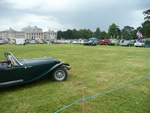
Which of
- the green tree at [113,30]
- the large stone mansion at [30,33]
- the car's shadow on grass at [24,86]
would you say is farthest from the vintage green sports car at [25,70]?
the large stone mansion at [30,33]

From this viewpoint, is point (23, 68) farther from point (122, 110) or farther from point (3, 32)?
point (3, 32)

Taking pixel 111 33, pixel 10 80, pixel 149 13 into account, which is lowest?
pixel 10 80

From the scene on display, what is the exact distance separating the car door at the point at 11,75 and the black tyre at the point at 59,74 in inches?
50.6

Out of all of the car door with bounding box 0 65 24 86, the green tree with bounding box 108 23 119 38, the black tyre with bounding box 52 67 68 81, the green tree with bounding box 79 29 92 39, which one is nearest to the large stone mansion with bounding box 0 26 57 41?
the green tree with bounding box 79 29 92 39

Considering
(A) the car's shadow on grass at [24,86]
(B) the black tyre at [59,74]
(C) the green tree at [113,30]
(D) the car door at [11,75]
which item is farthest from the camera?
(C) the green tree at [113,30]

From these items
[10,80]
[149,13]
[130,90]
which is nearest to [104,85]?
[130,90]

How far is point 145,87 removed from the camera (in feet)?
15.0

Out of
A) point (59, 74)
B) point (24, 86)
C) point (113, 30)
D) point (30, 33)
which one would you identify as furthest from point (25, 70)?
point (30, 33)

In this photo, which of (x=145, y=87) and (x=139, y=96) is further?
(x=145, y=87)

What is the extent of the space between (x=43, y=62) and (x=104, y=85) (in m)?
2.53

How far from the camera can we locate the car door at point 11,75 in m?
4.16

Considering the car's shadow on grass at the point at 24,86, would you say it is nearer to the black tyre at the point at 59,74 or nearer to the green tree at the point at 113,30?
the black tyre at the point at 59,74

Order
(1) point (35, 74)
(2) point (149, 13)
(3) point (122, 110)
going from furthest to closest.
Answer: (2) point (149, 13)
(1) point (35, 74)
(3) point (122, 110)

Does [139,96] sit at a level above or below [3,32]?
below
